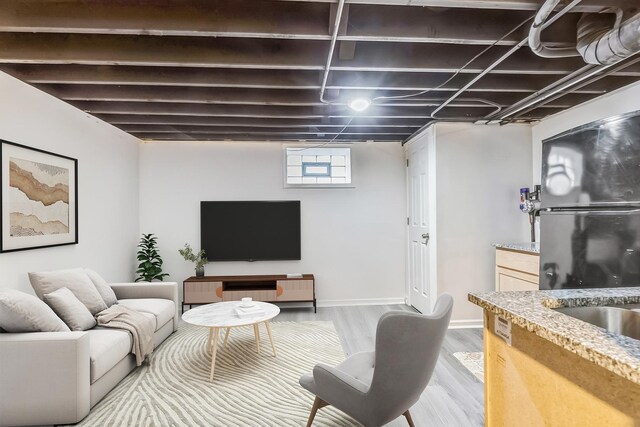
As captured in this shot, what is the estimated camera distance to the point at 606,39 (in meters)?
1.87

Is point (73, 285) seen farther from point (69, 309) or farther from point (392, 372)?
point (392, 372)

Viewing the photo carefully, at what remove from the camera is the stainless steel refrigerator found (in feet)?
6.61

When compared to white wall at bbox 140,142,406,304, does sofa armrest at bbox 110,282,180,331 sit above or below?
below

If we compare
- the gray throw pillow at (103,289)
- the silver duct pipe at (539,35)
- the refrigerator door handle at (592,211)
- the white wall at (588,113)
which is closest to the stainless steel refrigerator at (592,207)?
the refrigerator door handle at (592,211)

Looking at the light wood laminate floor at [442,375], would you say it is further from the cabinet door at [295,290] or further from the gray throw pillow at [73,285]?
the gray throw pillow at [73,285]

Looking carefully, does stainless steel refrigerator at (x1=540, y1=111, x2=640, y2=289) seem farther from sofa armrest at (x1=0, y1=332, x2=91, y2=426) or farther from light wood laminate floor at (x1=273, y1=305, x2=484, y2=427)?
sofa armrest at (x1=0, y1=332, x2=91, y2=426)

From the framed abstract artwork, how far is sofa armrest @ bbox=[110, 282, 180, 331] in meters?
0.66

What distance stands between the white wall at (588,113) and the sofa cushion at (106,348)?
14.9ft

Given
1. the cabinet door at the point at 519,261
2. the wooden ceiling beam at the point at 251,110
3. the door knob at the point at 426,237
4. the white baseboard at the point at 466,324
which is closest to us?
the cabinet door at the point at 519,261

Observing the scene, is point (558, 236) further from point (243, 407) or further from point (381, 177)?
point (381, 177)

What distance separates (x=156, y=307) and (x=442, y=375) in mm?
2729

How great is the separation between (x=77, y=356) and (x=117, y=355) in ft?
1.48

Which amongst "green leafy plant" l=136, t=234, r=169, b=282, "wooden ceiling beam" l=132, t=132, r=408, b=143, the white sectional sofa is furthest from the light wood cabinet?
"green leafy plant" l=136, t=234, r=169, b=282

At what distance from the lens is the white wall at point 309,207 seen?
4.93 m
